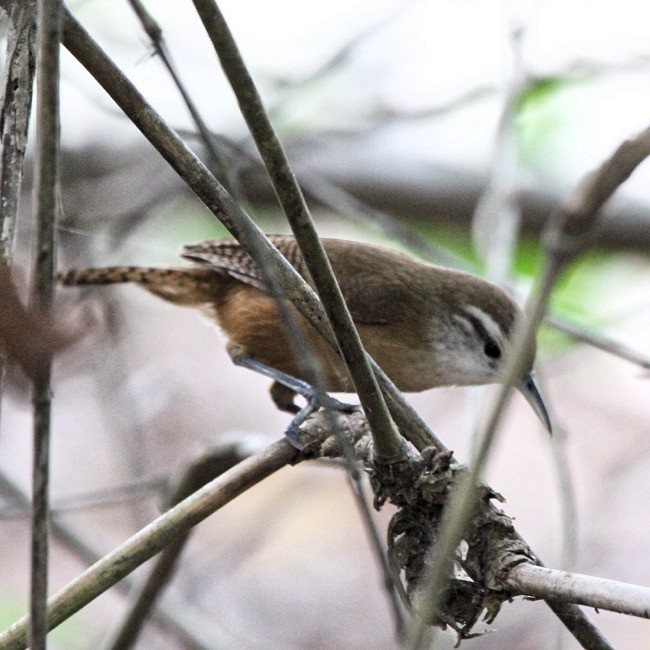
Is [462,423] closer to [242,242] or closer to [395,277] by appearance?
[395,277]

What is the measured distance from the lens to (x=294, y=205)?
57.0 inches

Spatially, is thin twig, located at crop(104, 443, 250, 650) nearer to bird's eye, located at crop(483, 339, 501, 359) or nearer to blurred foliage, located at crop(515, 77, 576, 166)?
bird's eye, located at crop(483, 339, 501, 359)

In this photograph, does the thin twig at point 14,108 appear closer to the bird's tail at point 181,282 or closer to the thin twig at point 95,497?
the thin twig at point 95,497

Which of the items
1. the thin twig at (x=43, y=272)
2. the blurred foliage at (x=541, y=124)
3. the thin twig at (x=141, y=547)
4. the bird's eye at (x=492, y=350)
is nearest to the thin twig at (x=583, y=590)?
the thin twig at (x=141, y=547)

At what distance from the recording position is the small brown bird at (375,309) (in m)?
3.47

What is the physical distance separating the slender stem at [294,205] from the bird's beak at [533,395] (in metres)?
1.84

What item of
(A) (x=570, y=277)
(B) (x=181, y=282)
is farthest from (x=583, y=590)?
(A) (x=570, y=277)

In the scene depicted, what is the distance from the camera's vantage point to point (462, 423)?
6527 mm

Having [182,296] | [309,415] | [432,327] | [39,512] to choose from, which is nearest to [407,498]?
[309,415]

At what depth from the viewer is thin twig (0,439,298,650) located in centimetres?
176

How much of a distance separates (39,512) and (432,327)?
2.61 m

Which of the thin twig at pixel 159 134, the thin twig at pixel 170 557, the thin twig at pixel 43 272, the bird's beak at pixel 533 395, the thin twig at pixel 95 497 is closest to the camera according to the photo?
the thin twig at pixel 43 272

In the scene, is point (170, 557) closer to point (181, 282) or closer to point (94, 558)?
point (94, 558)

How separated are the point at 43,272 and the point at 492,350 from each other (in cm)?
266
